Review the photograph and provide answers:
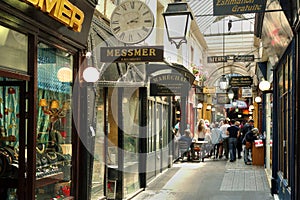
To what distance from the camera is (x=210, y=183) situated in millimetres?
10828

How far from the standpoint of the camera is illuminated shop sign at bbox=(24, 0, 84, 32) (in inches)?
169

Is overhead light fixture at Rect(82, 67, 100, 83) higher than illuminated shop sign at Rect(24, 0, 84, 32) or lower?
lower

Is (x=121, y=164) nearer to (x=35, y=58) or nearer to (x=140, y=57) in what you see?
(x=140, y=57)

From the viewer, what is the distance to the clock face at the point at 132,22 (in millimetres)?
6895

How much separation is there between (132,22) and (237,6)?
1814 mm

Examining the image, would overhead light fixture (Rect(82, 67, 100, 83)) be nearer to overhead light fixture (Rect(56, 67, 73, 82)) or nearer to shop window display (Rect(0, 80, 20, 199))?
overhead light fixture (Rect(56, 67, 73, 82))

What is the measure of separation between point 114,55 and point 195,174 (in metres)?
6.82

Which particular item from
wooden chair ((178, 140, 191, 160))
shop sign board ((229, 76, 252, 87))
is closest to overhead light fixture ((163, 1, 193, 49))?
wooden chair ((178, 140, 191, 160))

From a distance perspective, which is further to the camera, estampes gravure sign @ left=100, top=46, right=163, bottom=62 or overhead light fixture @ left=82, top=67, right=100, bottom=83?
estampes gravure sign @ left=100, top=46, right=163, bottom=62

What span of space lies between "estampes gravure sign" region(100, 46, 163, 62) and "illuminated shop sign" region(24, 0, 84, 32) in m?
1.27

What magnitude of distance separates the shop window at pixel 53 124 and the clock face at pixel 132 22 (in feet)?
4.47

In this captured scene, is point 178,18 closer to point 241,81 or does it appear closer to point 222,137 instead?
point 222,137

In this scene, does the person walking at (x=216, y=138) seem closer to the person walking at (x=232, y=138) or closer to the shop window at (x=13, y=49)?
the person walking at (x=232, y=138)

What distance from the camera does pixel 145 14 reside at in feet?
23.0
